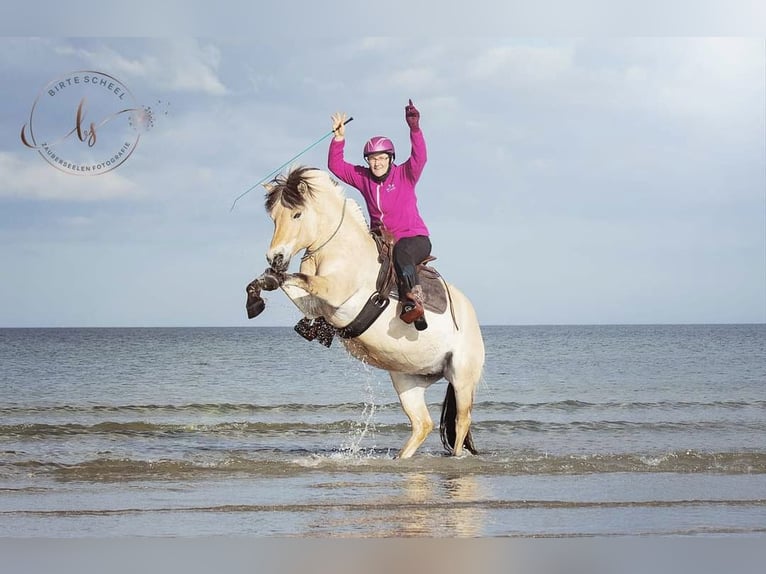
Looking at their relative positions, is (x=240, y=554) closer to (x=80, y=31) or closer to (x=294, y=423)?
(x=80, y=31)

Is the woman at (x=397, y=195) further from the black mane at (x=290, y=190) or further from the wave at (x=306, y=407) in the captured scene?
the wave at (x=306, y=407)

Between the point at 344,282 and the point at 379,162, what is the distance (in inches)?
38.1

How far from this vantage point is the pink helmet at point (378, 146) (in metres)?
7.40

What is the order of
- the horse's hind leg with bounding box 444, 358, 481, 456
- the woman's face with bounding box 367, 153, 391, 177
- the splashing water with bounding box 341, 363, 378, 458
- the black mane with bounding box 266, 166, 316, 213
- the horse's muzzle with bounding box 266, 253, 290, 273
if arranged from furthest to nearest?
the splashing water with bounding box 341, 363, 378, 458 < the horse's hind leg with bounding box 444, 358, 481, 456 < the woman's face with bounding box 367, 153, 391, 177 < the black mane with bounding box 266, 166, 316, 213 < the horse's muzzle with bounding box 266, 253, 290, 273

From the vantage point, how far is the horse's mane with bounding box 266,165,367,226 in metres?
7.20

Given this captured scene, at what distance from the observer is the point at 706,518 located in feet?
20.7

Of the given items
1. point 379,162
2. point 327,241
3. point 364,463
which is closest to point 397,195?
point 379,162

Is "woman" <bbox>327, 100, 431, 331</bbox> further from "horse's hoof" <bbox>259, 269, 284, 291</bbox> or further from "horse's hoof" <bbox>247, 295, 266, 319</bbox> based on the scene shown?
"horse's hoof" <bbox>247, 295, 266, 319</bbox>

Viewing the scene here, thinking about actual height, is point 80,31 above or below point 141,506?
above

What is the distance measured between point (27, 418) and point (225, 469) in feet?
22.8

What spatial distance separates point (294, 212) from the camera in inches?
282

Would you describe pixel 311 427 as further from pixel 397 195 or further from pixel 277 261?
pixel 277 261

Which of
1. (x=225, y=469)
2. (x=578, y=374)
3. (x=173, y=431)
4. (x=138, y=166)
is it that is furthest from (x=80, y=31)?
(x=578, y=374)

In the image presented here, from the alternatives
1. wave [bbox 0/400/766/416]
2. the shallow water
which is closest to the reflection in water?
the shallow water
